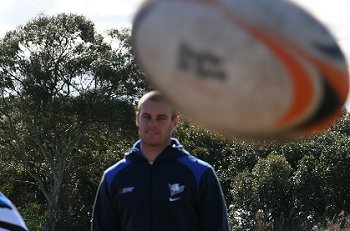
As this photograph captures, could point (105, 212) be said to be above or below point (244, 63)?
below

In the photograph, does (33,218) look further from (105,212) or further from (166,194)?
(166,194)

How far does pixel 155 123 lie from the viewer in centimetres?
413

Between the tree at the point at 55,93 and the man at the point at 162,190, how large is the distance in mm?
23031

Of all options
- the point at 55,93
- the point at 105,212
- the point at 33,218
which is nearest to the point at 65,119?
the point at 55,93

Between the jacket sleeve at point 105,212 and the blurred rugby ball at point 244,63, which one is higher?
the blurred rugby ball at point 244,63

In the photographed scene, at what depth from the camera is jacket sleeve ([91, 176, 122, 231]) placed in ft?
14.8

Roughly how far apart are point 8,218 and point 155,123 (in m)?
1.02

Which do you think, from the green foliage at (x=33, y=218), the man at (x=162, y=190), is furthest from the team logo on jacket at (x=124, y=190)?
the green foliage at (x=33, y=218)

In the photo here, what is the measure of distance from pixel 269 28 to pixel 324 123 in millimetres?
485

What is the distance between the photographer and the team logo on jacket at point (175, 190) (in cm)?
431

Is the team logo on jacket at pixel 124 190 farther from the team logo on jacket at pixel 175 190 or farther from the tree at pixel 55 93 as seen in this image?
the tree at pixel 55 93

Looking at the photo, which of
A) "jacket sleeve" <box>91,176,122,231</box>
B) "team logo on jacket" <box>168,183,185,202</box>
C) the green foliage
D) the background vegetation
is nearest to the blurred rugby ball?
"team logo on jacket" <box>168,183,185,202</box>

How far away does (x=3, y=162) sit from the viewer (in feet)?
98.9

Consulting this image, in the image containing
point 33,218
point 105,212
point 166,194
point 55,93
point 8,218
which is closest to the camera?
point 8,218
